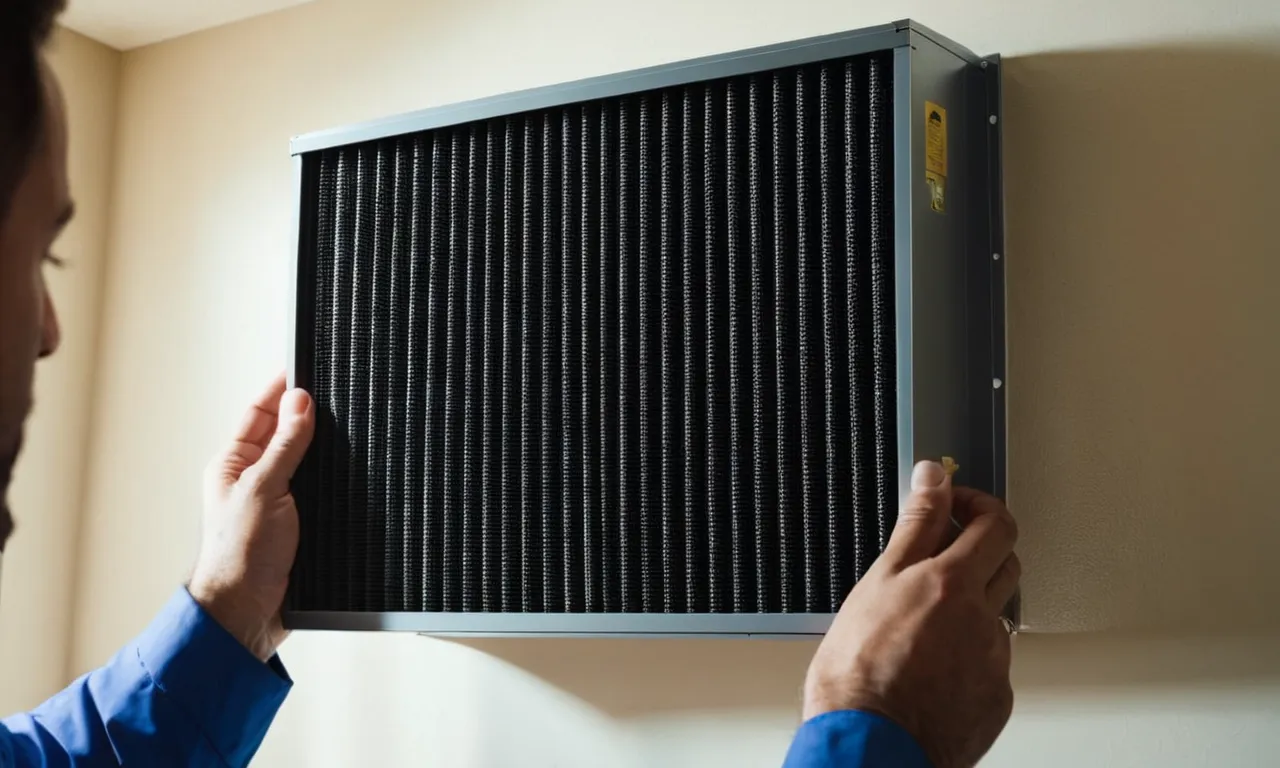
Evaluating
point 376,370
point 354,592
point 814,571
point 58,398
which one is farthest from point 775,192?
point 58,398

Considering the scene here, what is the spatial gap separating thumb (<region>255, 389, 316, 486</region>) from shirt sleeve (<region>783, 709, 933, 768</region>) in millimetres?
708

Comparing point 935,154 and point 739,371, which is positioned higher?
point 935,154

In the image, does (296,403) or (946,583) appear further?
(296,403)

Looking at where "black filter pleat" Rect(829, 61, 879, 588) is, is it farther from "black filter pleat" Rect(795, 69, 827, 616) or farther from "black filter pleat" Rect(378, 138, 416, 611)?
"black filter pleat" Rect(378, 138, 416, 611)

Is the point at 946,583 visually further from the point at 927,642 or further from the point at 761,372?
the point at 761,372

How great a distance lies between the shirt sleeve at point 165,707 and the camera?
1.40 m

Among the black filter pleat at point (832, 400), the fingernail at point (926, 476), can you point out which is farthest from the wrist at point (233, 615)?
the fingernail at point (926, 476)

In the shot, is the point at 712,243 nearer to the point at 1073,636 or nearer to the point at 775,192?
the point at 775,192

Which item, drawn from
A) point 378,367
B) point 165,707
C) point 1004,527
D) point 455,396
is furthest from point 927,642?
point 165,707

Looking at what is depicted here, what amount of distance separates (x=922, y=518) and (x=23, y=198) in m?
0.76

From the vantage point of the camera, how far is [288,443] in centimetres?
149

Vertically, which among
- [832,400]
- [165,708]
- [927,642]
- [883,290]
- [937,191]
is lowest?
[165,708]

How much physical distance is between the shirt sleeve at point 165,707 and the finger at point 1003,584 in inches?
32.2

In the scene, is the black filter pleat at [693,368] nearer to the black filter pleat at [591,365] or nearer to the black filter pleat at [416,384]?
the black filter pleat at [591,365]
